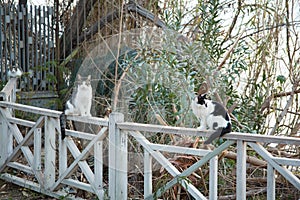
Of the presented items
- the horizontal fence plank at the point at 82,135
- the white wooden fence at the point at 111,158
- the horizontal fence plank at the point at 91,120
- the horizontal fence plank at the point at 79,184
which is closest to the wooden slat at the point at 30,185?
the white wooden fence at the point at 111,158

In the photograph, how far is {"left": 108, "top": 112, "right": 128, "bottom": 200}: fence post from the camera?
3379 mm

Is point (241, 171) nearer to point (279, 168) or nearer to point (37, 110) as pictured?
point (279, 168)

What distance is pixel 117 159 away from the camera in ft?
11.2

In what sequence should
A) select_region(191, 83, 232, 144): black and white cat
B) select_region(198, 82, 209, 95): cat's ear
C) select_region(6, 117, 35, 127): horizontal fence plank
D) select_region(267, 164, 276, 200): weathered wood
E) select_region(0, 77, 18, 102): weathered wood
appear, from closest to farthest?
select_region(267, 164, 276, 200): weathered wood < select_region(191, 83, 232, 144): black and white cat < select_region(198, 82, 209, 95): cat's ear < select_region(6, 117, 35, 127): horizontal fence plank < select_region(0, 77, 18, 102): weathered wood

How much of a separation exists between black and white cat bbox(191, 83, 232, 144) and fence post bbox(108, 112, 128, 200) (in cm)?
71

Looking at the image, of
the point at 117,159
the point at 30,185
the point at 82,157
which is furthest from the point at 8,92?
the point at 117,159

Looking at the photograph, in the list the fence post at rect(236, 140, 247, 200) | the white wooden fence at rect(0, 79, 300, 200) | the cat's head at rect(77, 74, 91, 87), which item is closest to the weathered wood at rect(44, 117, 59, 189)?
the white wooden fence at rect(0, 79, 300, 200)

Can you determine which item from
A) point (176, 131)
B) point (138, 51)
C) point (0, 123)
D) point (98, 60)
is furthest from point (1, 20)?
point (176, 131)

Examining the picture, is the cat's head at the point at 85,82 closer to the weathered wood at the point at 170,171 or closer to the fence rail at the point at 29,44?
the weathered wood at the point at 170,171

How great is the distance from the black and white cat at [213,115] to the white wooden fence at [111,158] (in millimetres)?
54

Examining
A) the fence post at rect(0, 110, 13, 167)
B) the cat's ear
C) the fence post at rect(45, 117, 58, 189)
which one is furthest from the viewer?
the fence post at rect(0, 110, 13, 167)

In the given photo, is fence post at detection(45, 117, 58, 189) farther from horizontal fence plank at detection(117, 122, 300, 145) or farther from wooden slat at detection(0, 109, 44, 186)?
horizontal fence plank at detection(117, 122, 300, 145)

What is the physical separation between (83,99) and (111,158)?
21.5 inches

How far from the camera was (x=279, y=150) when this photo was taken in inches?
146
